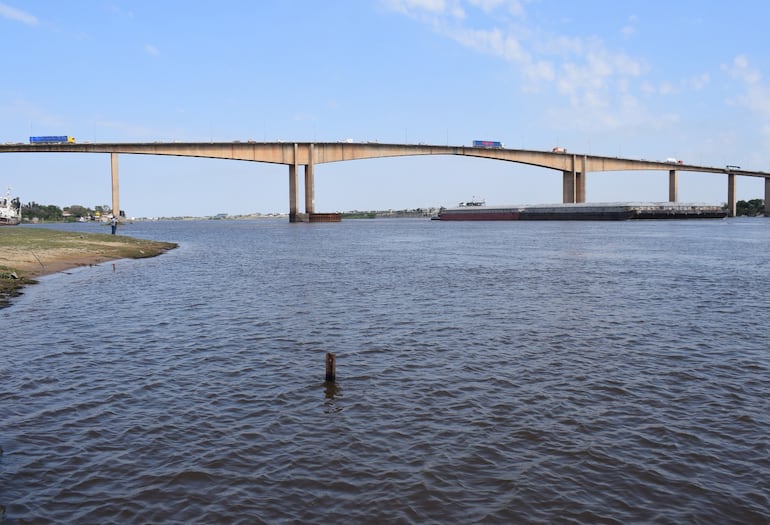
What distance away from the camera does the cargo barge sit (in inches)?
5822

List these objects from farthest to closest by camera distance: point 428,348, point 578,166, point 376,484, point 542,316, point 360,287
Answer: point 578,166
point 360,287
point 542,316
point 428,348
point 376,484

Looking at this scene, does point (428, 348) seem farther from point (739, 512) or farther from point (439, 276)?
point (439, 276)

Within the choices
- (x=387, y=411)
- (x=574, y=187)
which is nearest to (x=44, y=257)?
(x=387, y=411)

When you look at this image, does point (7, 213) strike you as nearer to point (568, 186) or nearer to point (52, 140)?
point (52, 140)

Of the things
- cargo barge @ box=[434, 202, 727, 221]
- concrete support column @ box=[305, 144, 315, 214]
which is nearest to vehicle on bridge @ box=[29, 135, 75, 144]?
concrete support column @ box=[305, 144, 315, 214]

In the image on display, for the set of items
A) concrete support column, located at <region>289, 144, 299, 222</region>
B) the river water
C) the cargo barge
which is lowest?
the river water

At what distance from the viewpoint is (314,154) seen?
458 ft

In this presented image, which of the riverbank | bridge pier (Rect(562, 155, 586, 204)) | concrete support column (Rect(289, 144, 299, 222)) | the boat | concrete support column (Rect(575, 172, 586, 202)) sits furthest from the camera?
concrete support column (Rect(575, 172, 586, 202))

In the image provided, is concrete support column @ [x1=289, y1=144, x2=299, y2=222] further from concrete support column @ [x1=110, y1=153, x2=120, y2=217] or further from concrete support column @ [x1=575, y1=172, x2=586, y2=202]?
concrete support column @ [x1=575, y1=172, x2=586, y2=202]

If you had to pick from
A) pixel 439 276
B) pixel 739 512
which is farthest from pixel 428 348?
pixel 439 276

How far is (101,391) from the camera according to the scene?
41.3 feet

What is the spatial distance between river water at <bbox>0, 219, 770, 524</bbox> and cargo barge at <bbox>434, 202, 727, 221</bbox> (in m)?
132

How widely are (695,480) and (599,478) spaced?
134 cm

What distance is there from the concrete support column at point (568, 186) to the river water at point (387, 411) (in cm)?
14918
